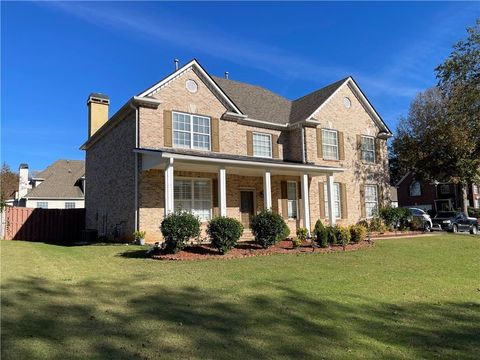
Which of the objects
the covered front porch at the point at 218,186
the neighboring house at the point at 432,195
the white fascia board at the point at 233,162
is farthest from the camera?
the neighboring house at the point at 432,195

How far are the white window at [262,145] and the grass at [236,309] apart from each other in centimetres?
1034

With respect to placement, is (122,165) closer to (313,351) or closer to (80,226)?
(80,226)

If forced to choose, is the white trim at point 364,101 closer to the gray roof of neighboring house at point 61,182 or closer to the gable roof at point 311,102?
the gable roof at point 311,102

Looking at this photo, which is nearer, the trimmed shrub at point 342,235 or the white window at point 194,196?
the trimmed shrub at point 342,235

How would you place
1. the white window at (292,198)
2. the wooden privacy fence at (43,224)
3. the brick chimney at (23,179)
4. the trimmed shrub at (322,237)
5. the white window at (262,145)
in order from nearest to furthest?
the trimmed shrub at (322,237) → the white window at (262,145) → the wooden privacy fence at (43,224) → the white window at (292,198) → the brick chimney at (23,179)

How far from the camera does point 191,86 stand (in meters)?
18.9

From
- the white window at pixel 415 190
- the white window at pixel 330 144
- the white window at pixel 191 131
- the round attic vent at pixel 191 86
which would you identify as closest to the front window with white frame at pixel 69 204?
the white window at pixel 191 131

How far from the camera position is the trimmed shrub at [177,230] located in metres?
12.9

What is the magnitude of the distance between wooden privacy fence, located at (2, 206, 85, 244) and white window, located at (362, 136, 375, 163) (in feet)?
59.6

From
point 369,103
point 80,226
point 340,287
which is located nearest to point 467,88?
point 369,103

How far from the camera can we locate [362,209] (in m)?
24.5

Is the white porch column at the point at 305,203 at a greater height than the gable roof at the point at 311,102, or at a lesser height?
lesser

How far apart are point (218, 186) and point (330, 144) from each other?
9.43 metres

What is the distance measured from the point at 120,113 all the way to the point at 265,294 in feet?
44.3
